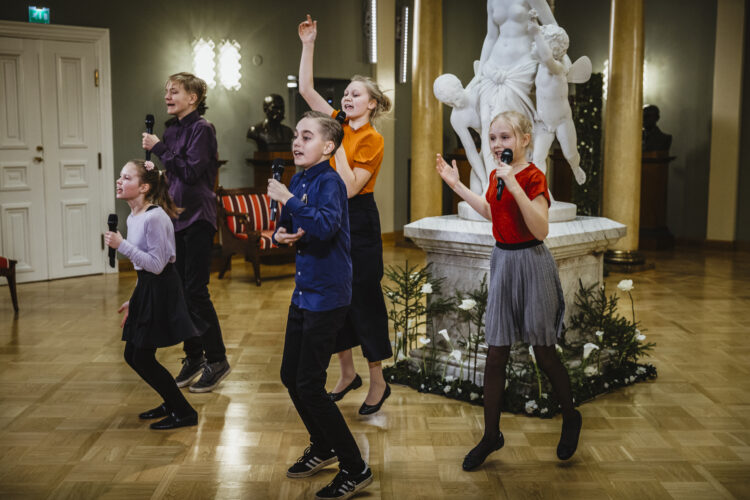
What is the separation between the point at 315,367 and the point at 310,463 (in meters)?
0.56

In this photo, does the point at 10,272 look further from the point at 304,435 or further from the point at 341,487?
the point at 341,487

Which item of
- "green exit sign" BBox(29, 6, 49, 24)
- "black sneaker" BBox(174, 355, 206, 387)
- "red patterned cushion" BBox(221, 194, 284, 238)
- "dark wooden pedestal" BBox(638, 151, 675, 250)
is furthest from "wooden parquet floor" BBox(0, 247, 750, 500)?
"dark wooden pedestal" BBox(638, 151, 675, 250)

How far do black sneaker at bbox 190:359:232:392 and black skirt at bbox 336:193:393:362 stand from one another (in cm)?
95

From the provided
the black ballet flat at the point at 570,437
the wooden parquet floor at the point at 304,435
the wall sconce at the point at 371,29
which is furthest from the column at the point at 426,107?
the black ballet flat at the point at 570,437

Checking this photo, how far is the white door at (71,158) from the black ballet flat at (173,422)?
4.82 metres

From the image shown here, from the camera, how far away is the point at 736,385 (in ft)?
14.8

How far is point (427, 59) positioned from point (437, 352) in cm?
551

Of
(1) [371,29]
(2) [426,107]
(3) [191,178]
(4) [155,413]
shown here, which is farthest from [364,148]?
(1) [371,29]

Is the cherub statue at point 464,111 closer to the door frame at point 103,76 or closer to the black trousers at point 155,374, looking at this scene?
the black trousers at point 155,374

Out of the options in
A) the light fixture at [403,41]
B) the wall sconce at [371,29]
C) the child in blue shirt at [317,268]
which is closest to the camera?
the child in blue shirt at [317,268]

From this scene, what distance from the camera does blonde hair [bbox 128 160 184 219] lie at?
143 inches

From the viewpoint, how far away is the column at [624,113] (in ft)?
27.7

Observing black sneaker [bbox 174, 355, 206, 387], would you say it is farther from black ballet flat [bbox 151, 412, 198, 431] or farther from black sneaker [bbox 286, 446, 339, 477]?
black sneaker [bbox 286, 446, 339, 477]

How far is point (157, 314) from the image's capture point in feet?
11.8
